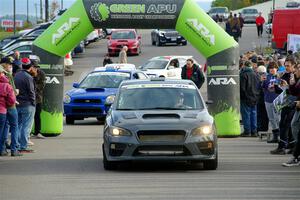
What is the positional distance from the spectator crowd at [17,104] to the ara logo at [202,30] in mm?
3407

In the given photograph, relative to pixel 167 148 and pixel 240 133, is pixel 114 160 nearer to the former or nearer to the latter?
pixel 167 148

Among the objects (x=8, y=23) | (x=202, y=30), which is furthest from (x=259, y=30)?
(x=202, y=30)

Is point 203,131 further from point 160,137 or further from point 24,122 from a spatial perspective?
point 24,122

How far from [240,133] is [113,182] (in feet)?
29.5

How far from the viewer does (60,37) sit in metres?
22.7

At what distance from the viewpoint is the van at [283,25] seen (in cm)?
4994

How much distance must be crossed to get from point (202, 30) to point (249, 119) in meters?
2.30

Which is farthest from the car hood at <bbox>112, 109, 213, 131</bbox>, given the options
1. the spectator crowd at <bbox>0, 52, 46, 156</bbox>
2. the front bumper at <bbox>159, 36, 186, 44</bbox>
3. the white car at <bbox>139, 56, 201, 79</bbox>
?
the front bumper at <bbox>159, 36, 186, 44</bbox>

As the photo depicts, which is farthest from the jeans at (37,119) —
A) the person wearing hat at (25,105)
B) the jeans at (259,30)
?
the jeans at (259,30)

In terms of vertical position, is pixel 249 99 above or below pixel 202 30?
below

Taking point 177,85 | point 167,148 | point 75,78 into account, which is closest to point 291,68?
point 177,85

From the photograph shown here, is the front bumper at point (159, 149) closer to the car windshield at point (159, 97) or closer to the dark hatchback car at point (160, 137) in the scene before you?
the dark hatchback car at point (160, 137)

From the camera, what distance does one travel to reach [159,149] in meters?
15.7

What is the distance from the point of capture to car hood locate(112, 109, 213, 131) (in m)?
15.8
